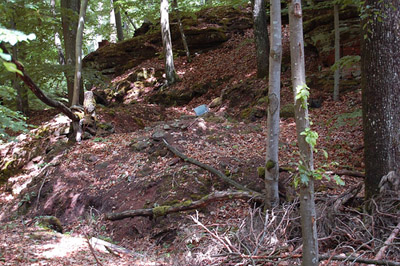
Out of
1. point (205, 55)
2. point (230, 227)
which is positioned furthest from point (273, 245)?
point (205, 55)

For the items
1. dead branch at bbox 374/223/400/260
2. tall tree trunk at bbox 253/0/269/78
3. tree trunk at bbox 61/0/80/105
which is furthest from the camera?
tree trunk at bbox 61/0/80/105

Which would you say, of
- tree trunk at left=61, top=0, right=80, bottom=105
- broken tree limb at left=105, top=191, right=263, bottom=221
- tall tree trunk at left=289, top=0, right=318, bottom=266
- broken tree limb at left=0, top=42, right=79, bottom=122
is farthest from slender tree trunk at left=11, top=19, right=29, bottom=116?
tall tree trunk at left=289, top=0, right=318, bottom=266

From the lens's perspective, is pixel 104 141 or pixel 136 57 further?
pixel 136 57

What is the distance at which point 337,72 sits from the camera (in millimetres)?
8922

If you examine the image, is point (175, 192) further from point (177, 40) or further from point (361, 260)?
point (177, 40)

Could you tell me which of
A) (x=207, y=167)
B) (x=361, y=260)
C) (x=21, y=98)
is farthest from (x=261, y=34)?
(x=21, y=98)

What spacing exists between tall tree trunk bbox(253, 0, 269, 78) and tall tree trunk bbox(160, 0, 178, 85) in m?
4.34

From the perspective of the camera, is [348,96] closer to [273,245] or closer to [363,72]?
[363,72]

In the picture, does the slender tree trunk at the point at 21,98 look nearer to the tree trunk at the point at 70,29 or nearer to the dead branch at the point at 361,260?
the tree trunk at the point at 70,29

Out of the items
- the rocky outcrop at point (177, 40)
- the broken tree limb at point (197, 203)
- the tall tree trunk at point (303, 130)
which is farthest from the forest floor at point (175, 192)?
the rocky outcrop at point (177, 40)

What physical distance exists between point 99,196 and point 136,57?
11.7m

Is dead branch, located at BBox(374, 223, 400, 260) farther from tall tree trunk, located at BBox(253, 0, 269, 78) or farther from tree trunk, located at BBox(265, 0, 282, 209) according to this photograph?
tall tree trunk, located at BBox(253, 0, 269, 78)

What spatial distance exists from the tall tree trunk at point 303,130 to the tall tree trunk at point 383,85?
2.00 m

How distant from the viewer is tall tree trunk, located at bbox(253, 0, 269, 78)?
35.5ft
